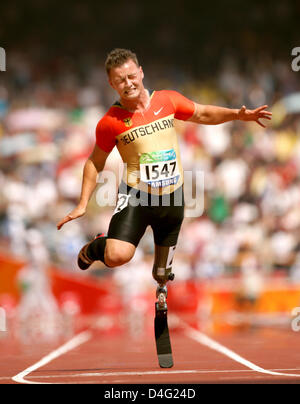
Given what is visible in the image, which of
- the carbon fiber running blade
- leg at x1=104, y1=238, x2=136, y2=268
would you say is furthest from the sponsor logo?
the carbon fiber running blade

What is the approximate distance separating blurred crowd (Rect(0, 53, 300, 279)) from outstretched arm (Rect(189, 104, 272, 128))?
9.30 meters

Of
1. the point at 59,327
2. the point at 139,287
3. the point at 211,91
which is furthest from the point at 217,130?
the point at 59,327

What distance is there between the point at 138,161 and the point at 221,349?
336 cm

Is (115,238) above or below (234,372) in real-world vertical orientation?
above

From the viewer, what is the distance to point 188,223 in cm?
1852

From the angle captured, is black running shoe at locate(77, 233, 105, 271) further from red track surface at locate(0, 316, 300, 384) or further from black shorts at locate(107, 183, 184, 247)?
red track surface at locate(0, 316, 300, 384)

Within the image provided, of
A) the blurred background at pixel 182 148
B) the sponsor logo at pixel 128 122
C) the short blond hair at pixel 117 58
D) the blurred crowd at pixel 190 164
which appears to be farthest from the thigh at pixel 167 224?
the blurred crowd at pixel 190 164

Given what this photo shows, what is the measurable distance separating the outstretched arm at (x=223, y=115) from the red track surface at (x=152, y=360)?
7.38 feet

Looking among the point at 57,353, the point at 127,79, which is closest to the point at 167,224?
the point at 127,79

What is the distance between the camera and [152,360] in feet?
27.1

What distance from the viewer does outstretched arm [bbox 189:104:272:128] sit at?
711 centimetres

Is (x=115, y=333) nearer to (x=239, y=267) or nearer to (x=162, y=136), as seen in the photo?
(x=239, y=267)

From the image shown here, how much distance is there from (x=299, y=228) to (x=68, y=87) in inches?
312

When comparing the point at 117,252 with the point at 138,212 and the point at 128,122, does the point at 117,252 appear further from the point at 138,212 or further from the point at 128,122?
the point at 128,122
